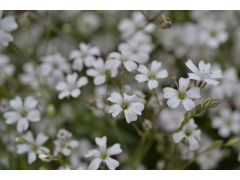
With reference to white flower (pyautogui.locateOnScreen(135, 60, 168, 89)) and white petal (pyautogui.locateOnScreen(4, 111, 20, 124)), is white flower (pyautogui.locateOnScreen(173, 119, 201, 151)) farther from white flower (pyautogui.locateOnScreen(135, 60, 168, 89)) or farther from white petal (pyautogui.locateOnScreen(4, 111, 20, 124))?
white petal (pyautogui.locateOnScreen(4, 111, 20, 124))

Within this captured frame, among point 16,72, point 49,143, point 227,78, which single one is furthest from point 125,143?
point 16,72

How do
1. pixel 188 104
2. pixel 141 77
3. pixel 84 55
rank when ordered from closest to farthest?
pixel 188 104 < pixel 141 77 < pixel 84 55

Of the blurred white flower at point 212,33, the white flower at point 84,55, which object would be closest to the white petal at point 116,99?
the white flower at point 84,55

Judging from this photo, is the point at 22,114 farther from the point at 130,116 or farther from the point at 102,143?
the point at 130,116

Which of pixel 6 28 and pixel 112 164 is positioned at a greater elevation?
pixel 6 28

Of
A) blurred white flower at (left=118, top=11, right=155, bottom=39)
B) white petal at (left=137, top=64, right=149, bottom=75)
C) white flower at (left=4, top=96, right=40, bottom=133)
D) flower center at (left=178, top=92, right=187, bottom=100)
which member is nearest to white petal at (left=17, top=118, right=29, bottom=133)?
white flower at (left=4, top=96, right=40, bottom=133)

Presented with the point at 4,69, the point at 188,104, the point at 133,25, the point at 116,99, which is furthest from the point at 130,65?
the point at 4,69

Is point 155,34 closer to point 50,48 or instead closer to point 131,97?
point 50,48
